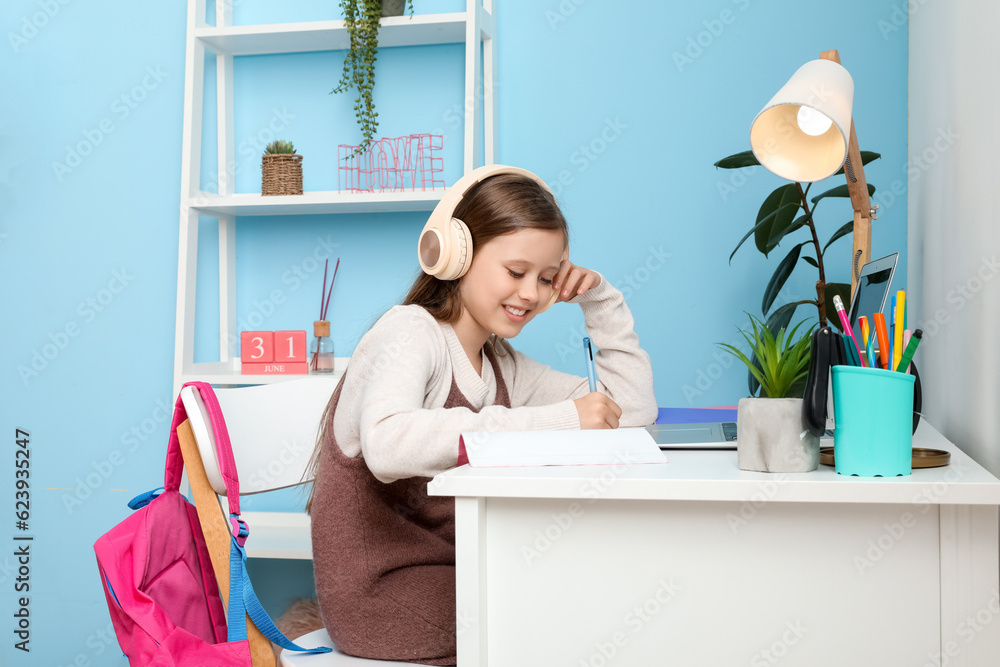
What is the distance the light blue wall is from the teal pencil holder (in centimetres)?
129

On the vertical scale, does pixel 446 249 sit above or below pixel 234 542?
above

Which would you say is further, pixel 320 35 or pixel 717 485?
pixel 320 35

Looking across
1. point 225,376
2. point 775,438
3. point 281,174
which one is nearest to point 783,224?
point 775,438

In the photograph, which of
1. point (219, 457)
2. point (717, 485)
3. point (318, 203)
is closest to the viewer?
point (717, 485)

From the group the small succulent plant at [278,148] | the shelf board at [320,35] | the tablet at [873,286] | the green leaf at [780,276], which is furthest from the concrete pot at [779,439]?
the small succulent plant at [278,148]

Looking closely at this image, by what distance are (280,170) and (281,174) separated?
11 mm

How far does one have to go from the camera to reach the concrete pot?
0.73 meters

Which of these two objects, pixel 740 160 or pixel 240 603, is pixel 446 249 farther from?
pixel 740 160

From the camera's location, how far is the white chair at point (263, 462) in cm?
103

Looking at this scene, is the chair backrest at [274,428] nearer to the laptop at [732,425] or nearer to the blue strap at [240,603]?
the blue strap at [240,603]

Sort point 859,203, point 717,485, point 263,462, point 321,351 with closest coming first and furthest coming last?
point 717,485 → point 859,203 → point 263,462 → point 321,351

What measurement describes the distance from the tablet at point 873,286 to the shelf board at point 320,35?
1187 mm

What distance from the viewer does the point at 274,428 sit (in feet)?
4.77

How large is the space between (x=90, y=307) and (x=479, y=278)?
1587mm
